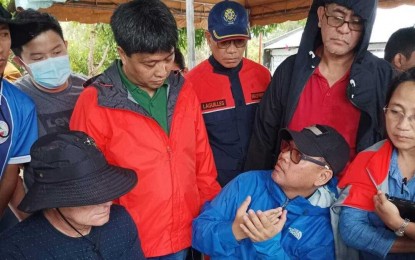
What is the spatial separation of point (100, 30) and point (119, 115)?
14.9m

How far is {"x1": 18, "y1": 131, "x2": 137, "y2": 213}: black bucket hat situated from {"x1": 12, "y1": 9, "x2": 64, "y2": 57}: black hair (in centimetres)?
88

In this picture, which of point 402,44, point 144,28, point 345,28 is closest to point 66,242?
point 144,28

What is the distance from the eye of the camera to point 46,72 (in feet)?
7.48

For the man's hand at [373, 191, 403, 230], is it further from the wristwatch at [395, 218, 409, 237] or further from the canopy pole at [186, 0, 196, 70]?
the canopy pole at [186, 0, 196, 70]

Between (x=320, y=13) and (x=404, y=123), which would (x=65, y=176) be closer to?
(x=404, y=123)

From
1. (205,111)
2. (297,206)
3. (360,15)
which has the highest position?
(360,15)

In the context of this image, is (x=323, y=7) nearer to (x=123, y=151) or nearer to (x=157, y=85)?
(x=157, y=85)

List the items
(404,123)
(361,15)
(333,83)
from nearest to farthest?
(404,123)
(361,15)
(333,83)

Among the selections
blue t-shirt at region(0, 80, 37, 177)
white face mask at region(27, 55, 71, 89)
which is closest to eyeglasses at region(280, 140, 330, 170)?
blue t-shirt at region(0, 80, 37, 177)

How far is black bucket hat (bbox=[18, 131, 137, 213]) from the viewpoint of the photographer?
132cm

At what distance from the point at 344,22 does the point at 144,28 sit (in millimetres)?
1117

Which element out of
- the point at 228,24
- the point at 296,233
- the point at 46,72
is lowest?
the point at 296,233

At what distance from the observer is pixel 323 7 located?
2195 millimetres

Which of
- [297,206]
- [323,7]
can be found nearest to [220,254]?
[297,206]
